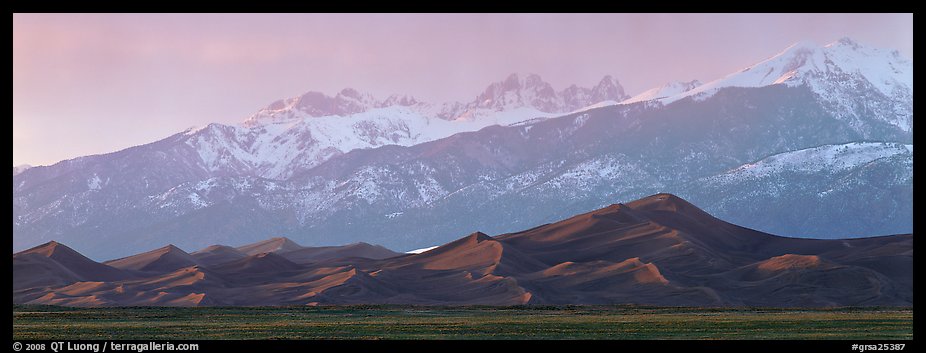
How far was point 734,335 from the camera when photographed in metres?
101

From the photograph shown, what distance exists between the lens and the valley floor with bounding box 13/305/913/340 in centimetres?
10050

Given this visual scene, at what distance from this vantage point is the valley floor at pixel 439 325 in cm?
10050

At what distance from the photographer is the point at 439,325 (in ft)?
389

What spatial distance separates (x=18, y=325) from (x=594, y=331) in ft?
146
